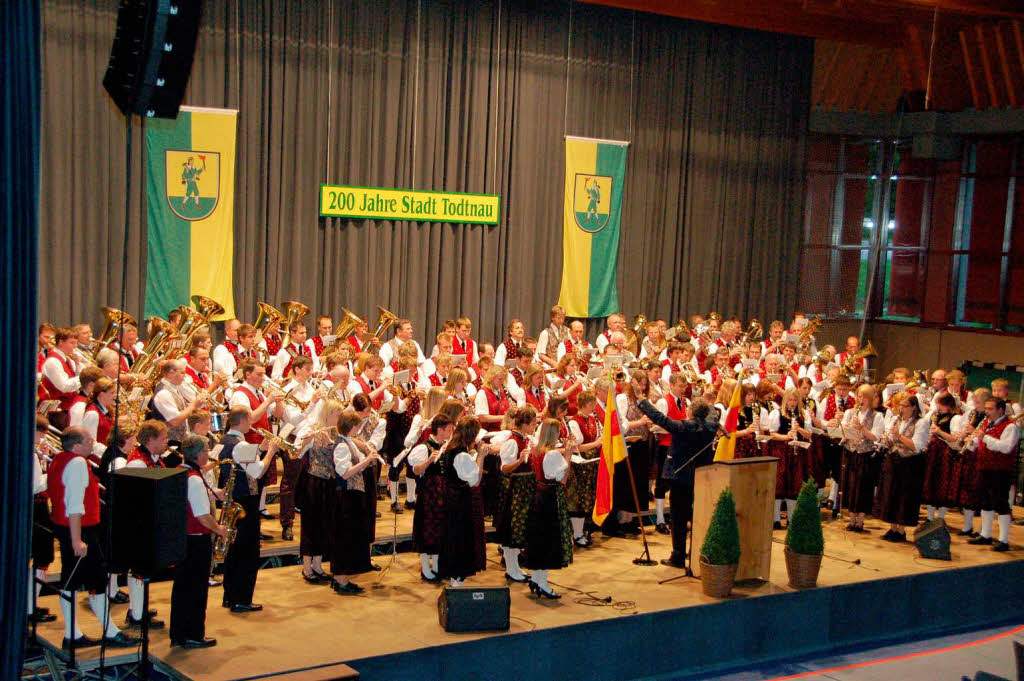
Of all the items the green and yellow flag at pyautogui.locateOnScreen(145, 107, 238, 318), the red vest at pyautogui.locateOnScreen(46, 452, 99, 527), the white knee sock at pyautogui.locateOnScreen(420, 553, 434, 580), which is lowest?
the white knee sock at pyautogui.locateOnScreen(420, 553, 434, 580)

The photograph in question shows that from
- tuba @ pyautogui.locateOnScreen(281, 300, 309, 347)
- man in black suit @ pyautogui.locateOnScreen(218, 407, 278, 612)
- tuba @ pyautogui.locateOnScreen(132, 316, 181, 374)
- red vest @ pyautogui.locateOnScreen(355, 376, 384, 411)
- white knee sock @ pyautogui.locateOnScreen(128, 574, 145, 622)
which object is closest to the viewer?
white knee sock @ pyautogui.locateOnScreen(128, 574, 145, 622)

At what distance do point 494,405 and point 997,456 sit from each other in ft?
15.9

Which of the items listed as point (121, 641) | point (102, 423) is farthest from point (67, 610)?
point (102, 423)

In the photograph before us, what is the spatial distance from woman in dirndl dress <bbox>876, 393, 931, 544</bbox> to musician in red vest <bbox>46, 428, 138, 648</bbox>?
7.01 m

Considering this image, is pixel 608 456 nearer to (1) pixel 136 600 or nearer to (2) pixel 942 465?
(1) pixel 136 600

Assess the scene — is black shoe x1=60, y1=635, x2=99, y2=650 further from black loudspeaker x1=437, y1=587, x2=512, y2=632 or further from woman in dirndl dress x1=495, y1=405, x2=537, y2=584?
woman in dirndl dress x1=495, y1=405, x2=537, y2=584

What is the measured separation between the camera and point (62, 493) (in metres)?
6.61

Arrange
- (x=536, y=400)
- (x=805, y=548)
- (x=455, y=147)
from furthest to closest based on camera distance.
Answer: (x=455, y=147)
(x=536, y=400)
(x=805, y=548)

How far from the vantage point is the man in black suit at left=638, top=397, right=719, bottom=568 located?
9031 millimetres

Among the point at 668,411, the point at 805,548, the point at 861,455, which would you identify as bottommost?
the point at 805,548

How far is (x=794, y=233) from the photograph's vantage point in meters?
18.2

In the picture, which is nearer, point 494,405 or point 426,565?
point 426,565

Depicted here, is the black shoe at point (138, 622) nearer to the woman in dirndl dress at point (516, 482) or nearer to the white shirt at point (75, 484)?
the white shirt at point (75, 484)

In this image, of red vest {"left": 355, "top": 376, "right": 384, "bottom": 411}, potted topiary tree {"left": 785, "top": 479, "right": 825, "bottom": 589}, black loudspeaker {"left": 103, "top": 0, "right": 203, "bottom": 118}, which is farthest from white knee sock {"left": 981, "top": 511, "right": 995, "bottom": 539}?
black loudspeaker {"left": 103, "top": 0, "right": 203, "bottom": 118}
